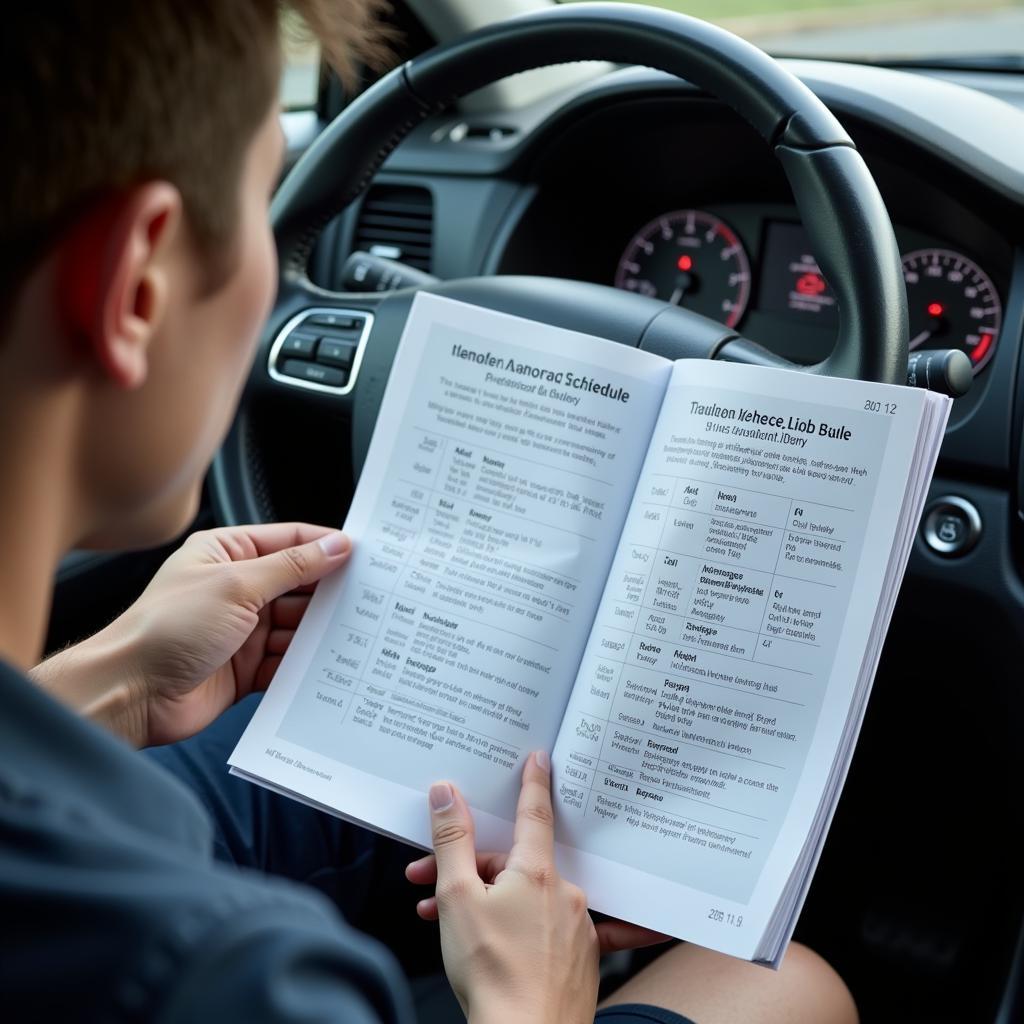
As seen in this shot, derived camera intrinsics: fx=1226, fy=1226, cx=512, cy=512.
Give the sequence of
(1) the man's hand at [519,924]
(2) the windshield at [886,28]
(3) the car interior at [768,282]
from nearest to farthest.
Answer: (1) the man's hand at [519,924], (3) the car interior at [768,282], (2) the windshield at [886,28]

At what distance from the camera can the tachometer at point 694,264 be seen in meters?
1.47

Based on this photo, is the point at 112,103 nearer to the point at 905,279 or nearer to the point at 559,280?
the point at 559,280

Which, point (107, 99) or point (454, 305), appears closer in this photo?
point (107, 99)

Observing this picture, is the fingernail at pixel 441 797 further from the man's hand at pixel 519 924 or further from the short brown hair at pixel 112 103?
the short brown hair at pixel 112 103

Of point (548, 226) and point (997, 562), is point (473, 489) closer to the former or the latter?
point (997, 562)

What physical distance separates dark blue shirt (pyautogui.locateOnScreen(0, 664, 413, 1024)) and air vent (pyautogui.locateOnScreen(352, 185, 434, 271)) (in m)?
1.15

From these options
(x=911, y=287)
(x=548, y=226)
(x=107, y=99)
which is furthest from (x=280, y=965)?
(x=548, y=226)

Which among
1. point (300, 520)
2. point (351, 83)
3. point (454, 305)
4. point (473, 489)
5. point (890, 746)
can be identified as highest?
point (351, 83)

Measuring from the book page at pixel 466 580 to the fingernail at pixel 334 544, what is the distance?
0.01 m

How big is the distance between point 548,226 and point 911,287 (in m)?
Result: 0.44

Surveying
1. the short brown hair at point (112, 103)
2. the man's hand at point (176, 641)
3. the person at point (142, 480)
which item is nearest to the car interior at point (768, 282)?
the man's hand at point (176, 641)

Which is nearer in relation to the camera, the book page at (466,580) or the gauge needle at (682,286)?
the book page at (466,580)

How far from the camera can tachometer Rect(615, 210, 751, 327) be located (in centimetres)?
147

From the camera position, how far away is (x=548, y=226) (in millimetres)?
1503
